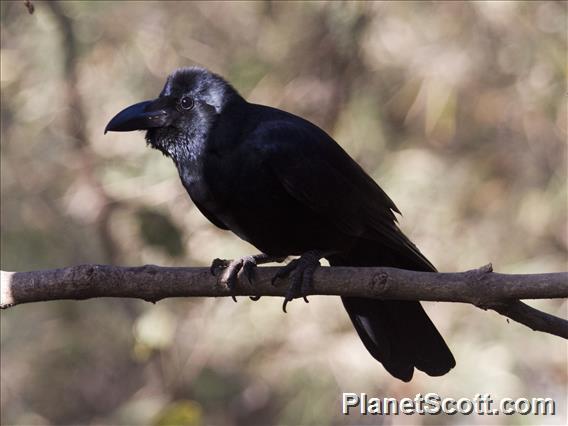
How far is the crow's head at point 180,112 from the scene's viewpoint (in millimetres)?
3699

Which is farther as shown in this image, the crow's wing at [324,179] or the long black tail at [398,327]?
the long black tail at [398,327]

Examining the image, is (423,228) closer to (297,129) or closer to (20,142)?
(297,129)

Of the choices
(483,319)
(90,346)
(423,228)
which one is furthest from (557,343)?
(90,346)

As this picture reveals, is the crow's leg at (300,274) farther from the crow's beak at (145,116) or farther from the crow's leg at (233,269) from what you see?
the crow's beak at (145,116)

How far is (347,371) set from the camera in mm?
5656

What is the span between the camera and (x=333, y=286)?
3.15m

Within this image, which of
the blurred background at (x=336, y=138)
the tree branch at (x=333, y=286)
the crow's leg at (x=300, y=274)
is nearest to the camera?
the tree branch at (x=333, y=286)

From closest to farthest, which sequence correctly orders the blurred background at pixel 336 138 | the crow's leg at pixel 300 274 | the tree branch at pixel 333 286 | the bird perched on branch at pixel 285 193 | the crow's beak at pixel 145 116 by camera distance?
the tree branch at pixel 333 286
the crow's leg at pixel 300 274
the bird perched on branch at pixel 285 193
the crow's beak at pixel 145 116
the blurred background at pixel 336 138

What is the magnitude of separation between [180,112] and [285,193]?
54cm

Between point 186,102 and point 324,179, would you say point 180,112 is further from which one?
point 324,179

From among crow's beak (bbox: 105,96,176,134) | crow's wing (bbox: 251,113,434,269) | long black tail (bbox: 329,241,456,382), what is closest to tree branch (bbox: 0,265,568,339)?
crow's wing (bbox: 251,113,434,269)

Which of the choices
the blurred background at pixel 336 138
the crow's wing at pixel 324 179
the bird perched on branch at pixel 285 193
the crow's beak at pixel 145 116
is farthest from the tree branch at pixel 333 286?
the blurred background at pixel 336 138

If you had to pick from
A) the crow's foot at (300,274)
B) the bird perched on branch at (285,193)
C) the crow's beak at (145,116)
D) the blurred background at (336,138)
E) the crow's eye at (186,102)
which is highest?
the blurred background at (336,138)

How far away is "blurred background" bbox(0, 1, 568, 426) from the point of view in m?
5.68
